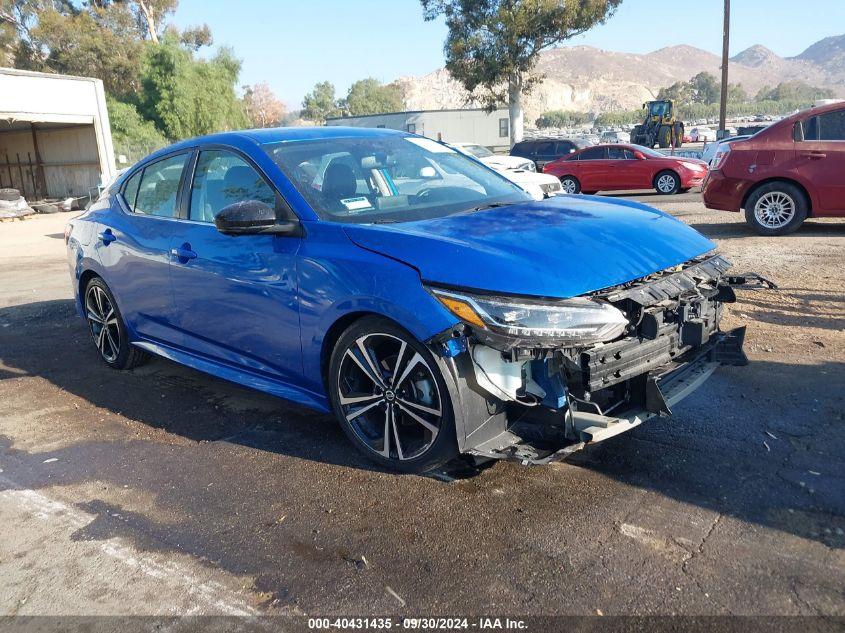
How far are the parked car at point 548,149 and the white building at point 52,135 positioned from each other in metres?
15.0

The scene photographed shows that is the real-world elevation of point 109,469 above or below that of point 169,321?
below

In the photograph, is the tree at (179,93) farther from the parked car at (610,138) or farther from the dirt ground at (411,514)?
the dirt ground at (411,514)

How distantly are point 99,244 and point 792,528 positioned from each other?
4927 millimetres

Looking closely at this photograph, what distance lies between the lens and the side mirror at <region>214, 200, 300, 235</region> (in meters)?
3.76

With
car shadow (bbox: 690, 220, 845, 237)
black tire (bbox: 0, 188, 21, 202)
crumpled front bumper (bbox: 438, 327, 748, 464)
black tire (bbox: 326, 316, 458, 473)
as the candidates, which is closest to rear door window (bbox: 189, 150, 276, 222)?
black tire (bbox: 326, 316, 458, 473)

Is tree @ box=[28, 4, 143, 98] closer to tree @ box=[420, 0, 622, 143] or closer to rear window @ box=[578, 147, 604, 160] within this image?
tree @ box=[420, 0, 622, 143]

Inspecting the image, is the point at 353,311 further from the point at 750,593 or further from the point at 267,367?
the point at 750,593

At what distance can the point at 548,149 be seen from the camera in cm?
2303

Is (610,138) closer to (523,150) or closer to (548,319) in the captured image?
(523,150)

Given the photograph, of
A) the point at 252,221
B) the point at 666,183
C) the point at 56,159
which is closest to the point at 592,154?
the point at 666,183

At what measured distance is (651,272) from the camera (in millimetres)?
3414

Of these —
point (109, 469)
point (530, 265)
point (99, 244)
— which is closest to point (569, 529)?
point (530, 265)

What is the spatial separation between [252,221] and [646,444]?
2.38m

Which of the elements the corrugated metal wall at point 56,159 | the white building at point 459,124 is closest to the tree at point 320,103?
the white building at point 459,124
